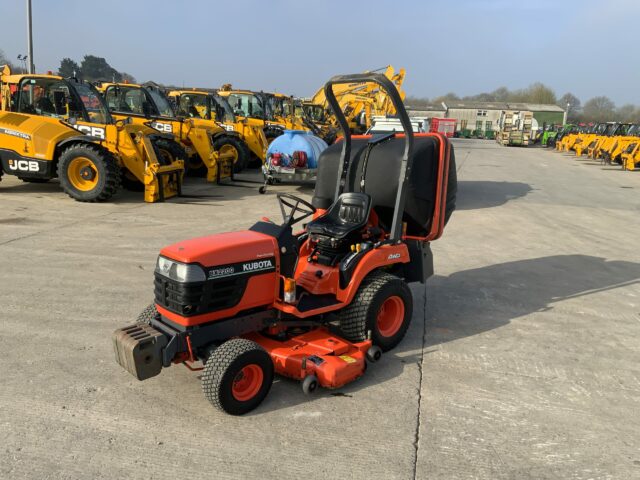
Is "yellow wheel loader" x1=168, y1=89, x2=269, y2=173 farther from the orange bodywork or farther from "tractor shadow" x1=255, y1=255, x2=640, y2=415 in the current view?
the orange bodywork

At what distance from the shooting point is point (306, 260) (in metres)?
4.32

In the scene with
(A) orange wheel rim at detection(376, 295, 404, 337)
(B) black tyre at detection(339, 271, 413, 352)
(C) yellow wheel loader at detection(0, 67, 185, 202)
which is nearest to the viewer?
(B) black tyre at detection(339, 271, 413, 352)

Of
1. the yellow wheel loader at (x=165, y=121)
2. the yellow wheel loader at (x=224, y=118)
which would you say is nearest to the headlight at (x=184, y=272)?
the yellow wheel loader at (x=165, y=121)

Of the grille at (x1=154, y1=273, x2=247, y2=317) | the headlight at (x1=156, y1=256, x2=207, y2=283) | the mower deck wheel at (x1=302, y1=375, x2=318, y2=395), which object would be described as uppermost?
the headlight at (x1=156, y1=256, x2=207, y2=283)

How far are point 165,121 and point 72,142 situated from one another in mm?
3086

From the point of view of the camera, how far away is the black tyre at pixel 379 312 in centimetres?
410

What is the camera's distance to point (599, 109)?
96.8 meters

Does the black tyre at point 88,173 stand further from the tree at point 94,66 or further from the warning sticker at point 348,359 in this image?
the tree at point 94,66

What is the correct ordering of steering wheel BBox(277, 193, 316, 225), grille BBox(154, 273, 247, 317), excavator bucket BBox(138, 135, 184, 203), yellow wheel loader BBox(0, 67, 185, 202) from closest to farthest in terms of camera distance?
grille BBox(154, 273, 247, 317) < steering wheel BBox(277, 193, 316, 225) < yellow wheel loader BBox(0, 67, 185, 202) < excavator bucket BBox(138, 135, 184, 203)

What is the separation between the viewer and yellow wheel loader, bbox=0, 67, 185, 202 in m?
9.84

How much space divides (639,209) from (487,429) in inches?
443

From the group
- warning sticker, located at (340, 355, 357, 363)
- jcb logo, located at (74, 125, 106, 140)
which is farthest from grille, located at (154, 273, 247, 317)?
jcb logo, located at (74, 125, 106, 140)

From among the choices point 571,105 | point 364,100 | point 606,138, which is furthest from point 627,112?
point 364,100

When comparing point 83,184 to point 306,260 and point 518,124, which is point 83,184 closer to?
point 306,260
